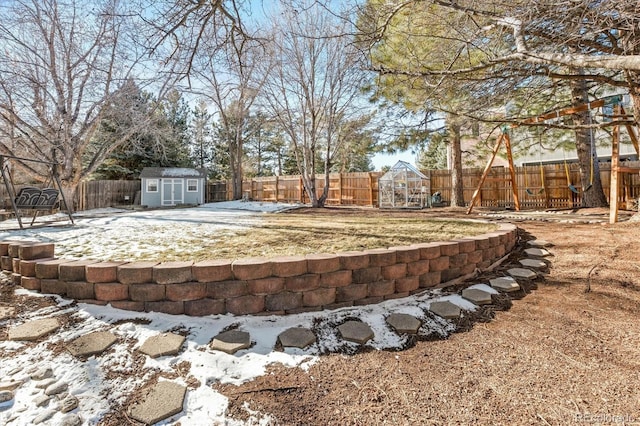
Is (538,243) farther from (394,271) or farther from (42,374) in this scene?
(42,374)

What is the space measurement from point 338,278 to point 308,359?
0.66 m

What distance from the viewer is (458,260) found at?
273 cm

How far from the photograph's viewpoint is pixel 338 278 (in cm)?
218

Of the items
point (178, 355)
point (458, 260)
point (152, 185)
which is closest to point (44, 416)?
point (178, 355)

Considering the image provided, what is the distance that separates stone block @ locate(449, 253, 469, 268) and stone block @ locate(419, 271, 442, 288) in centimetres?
18

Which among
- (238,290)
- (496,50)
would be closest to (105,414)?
(238,290)

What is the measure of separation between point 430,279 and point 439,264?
161mm

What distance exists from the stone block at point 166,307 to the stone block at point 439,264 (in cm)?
197

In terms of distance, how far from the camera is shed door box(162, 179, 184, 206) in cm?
1577

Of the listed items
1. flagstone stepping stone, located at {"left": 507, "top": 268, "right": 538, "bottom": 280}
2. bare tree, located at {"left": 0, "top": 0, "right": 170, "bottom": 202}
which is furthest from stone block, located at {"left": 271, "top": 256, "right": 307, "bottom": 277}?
bare tree, located at {"left": 0, "top": 0, "right": 170, "bottom": 202}

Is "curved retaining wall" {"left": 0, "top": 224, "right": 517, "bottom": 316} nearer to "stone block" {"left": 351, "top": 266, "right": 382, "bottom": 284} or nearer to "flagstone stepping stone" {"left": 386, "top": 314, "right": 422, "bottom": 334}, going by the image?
"stone block" {"left": 351, "top": 266, "right": 382, "bottom": 284}

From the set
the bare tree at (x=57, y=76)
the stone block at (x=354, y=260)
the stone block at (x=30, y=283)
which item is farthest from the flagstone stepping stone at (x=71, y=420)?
the bare tree at (x=57, y=76)

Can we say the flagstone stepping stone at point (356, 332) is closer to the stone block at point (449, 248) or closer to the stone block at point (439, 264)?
the stone block at point (439, 264)

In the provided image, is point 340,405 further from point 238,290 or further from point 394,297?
point 394,297
